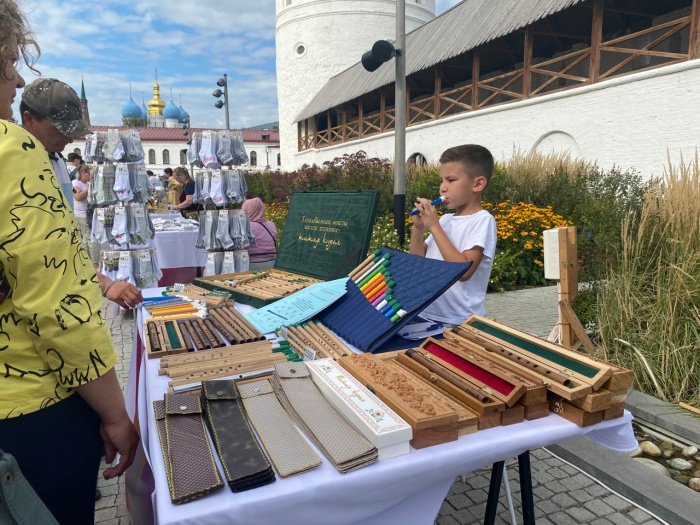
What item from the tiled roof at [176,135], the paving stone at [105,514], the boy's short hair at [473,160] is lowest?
the paving stone at [105,514]

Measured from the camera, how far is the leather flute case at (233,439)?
1.03 metres

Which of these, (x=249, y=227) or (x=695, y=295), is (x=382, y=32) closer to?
(x=249, y=227)

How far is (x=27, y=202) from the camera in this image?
3.24ft

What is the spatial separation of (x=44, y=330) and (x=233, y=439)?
0.50 m

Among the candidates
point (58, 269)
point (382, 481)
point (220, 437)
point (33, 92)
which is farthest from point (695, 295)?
point (33, 92)

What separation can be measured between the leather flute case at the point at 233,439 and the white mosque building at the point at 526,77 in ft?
12.7

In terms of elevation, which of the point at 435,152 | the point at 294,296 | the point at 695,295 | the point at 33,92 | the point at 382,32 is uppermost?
the point at 382,32

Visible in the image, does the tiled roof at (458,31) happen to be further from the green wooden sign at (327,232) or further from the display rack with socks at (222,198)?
the green wooden sign at (327,232)

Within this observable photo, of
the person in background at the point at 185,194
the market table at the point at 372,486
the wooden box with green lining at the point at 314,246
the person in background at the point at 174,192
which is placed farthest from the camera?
the person in background at the point at 174,192

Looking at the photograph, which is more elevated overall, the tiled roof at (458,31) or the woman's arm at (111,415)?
the tiled roof at (458,31)

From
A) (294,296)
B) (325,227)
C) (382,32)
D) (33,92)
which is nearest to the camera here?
(294,296)

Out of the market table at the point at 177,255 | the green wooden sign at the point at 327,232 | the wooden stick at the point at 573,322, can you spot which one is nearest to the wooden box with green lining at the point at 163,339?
the green wooden sign at the point at 327,232

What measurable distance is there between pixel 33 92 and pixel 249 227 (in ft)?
12.3

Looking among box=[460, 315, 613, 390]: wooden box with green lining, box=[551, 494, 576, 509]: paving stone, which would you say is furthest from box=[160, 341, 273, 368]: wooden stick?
box=[551, 494, 576, 509]: paving stone
